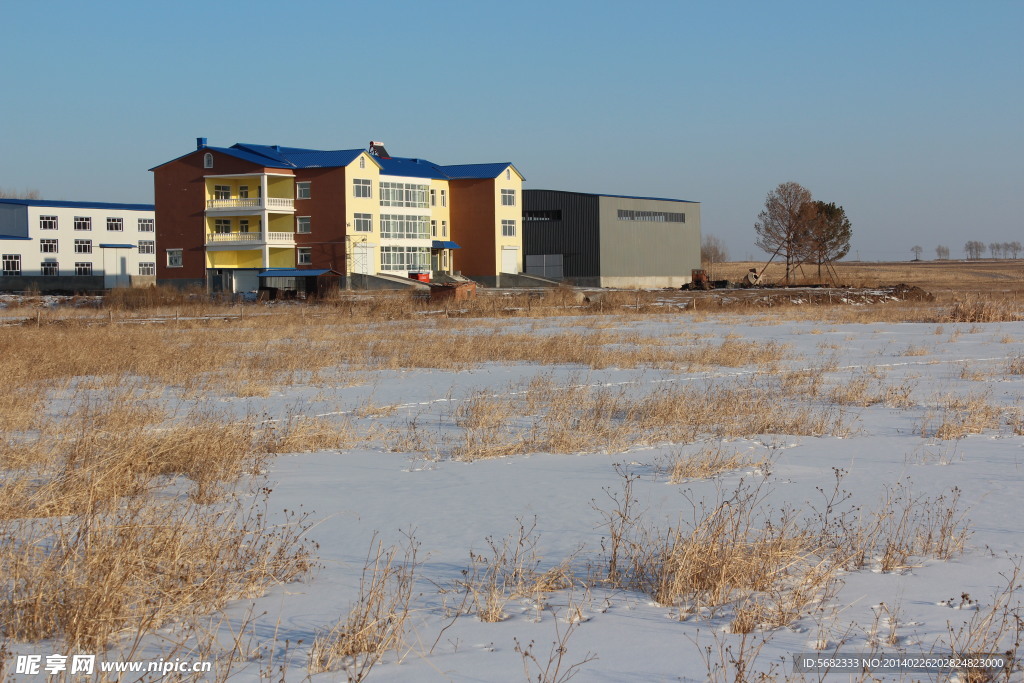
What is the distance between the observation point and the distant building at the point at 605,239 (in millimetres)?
78938

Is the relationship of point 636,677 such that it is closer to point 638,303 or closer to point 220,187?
point 638,303

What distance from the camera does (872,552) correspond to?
6.50 m

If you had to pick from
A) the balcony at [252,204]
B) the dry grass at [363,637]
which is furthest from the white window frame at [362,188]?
the dry grass at [363,637]

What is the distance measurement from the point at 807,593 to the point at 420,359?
16.3 m

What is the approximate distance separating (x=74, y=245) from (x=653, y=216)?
53.3 metres

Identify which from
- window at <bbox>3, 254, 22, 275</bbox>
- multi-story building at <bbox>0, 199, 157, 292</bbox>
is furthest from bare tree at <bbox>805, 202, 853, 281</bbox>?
window at <bbox>3, 254, 22, 275</bbox>

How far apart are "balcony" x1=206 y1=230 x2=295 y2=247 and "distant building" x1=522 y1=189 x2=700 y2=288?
2269 cm

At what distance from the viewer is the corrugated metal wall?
7881cm

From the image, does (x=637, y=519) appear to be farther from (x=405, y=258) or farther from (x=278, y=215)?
(x=405, y=258)

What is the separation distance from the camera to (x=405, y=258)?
73312 millimetres

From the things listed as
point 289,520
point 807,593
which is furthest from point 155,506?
point 807,593

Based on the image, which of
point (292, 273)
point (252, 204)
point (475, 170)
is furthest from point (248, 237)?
point (475, 170)

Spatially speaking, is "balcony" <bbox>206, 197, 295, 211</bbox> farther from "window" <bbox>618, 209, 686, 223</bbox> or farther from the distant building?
→ "window" <bbox>618, 209, 686, 223</bbox>

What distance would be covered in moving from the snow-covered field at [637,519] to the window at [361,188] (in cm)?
5426
